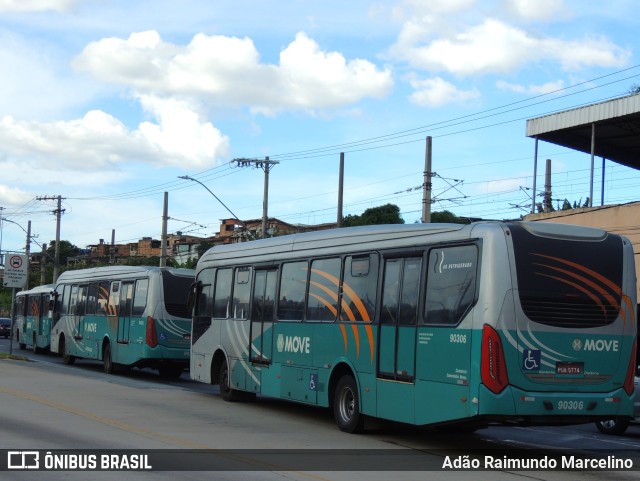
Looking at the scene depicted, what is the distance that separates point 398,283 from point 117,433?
461 cm

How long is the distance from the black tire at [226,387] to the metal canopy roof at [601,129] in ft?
59.8

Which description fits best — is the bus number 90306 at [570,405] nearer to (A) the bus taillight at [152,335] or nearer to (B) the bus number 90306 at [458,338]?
(B) the bus number 90306 at [458,338]

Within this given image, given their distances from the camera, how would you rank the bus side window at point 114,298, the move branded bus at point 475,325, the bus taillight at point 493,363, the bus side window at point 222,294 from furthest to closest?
the bus side window at point 114,298, the bus side window at point 222,294, the move branded bus at point 475,325, the bus taillight at point 493,363

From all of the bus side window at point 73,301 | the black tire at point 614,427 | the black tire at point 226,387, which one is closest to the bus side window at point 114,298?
the bus side window at point 73,301

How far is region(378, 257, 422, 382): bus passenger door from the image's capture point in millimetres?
13320

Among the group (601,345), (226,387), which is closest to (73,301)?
(226,387)

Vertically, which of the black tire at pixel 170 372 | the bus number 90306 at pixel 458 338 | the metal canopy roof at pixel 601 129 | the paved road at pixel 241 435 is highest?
the metal canopy roof at pixel 601 129

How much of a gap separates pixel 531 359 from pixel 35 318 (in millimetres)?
31883

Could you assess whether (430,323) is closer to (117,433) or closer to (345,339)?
(345,339)

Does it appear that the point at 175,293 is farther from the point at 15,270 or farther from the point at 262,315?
the point at 15,270

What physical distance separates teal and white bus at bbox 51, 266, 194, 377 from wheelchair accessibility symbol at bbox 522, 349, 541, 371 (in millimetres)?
14493

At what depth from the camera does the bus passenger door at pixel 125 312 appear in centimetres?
2714

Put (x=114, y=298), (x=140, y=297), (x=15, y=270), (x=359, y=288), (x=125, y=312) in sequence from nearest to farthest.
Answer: (x=359, y=288), (x=140, y=297), (x=125, y=312), (x=114, y=298), (x=15, y=270)

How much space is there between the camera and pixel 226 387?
779 inches
